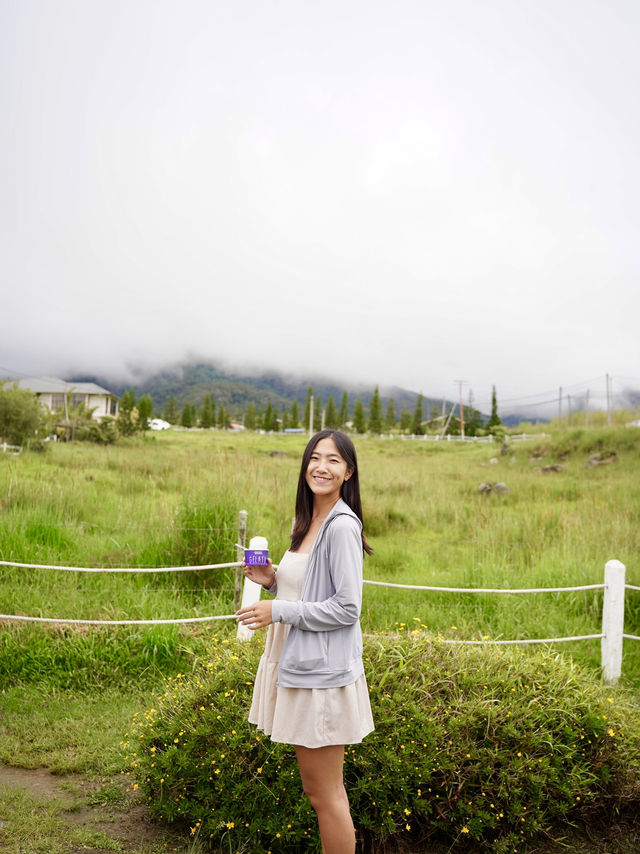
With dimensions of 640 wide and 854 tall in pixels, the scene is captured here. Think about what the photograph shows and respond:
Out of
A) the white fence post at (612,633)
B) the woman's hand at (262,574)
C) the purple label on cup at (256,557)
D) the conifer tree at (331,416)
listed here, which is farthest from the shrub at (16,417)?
the conifer tree at (331,416)

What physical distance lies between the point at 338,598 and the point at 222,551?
16.1 feet

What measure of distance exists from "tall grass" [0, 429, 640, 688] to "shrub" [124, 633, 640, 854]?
126cm

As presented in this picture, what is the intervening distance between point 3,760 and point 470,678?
276cm

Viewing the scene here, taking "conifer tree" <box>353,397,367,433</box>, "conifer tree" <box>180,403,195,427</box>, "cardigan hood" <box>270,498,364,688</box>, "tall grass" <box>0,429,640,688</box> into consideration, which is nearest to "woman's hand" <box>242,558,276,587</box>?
"cardigan hood" <box>270,498,364,688</box>

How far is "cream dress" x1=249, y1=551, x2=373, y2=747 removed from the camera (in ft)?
6.77

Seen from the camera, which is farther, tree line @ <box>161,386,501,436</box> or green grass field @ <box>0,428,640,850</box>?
tree line @ <box>161,386,501,436</box>

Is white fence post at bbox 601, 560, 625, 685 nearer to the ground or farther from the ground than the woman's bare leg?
nearer to the ground

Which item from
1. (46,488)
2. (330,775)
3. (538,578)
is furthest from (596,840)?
(46,488)

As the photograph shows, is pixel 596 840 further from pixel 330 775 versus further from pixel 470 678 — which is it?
pixel 330 775

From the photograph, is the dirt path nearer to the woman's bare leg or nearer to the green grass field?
the green grass field

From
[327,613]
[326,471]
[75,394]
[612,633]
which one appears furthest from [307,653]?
[75,394]

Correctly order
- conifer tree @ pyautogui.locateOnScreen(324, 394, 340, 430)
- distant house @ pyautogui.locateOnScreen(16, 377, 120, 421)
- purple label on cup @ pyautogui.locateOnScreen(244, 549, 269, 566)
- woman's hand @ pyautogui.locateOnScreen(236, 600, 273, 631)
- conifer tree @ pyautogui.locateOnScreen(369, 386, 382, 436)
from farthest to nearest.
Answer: conifer tree @ pyautogui.locateOnScreen(369, 386, 382, 436)
conifer tree @ pyautogui.locateOnScreen(324, 394, 340, 430)
distant house @ pyautogui.locateOnScreen(16, 377, 120, 421)
purple label on cup @ pyautogui.locateOnScreen(244, 549, 269, 566)
woman's hand @ pyautogui.locateOnScreen(236, 600, 273, 631)

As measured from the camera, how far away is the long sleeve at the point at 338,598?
2.03 meters

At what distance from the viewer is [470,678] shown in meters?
3.46
